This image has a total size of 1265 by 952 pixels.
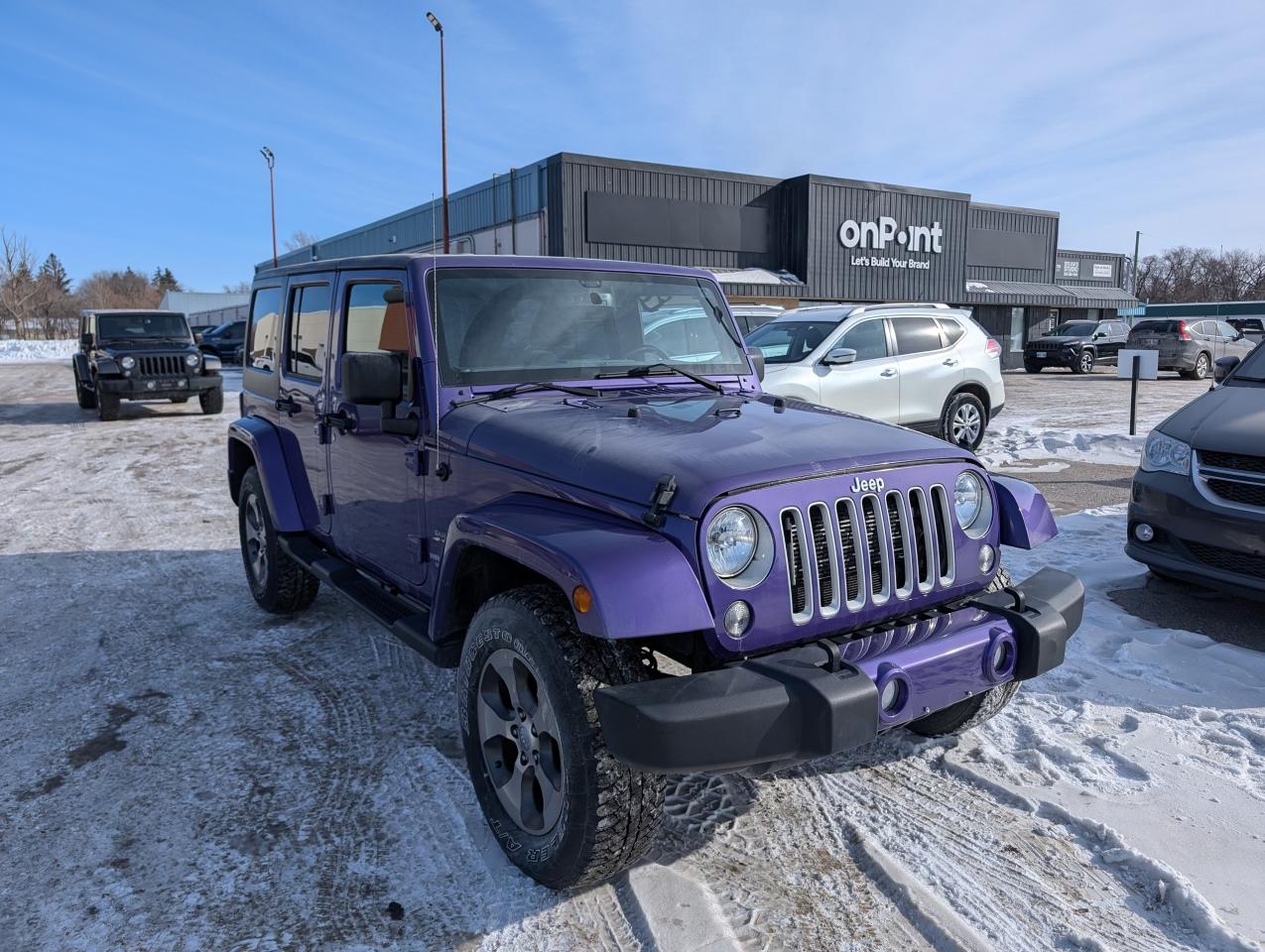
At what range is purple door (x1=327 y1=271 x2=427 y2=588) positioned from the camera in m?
3.48

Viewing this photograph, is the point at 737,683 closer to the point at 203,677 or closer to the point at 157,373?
the point at 203,677

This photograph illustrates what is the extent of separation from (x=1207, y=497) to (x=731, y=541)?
3552 millimetres

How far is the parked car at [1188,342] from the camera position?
22688mm

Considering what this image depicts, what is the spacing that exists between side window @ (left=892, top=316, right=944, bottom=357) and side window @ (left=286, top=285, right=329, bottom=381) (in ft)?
24.7

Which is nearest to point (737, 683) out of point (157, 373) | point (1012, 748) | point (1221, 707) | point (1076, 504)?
point (1012, 748)

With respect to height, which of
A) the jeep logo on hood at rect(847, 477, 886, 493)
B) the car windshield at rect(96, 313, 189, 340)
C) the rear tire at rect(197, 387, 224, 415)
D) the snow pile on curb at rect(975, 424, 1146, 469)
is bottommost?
the snow pile on curb at rect(975, 424, 1146, 469)

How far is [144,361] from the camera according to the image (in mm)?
15219

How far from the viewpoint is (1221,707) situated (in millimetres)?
3736

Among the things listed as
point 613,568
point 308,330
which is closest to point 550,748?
point 613,568

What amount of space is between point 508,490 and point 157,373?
48.8 feet

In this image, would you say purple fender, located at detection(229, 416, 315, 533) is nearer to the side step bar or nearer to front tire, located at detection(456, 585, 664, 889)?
the side step bar

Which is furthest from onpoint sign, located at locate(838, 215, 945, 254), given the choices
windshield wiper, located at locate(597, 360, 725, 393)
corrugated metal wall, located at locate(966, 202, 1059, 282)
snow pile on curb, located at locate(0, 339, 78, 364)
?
snow pile on curb, located at locate(0, 339, 78, 364)

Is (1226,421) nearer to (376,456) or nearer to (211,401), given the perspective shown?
(376,456)

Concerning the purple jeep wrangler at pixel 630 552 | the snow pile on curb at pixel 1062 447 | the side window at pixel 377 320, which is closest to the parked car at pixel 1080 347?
the snow pile on curb at pixel 1062 447
